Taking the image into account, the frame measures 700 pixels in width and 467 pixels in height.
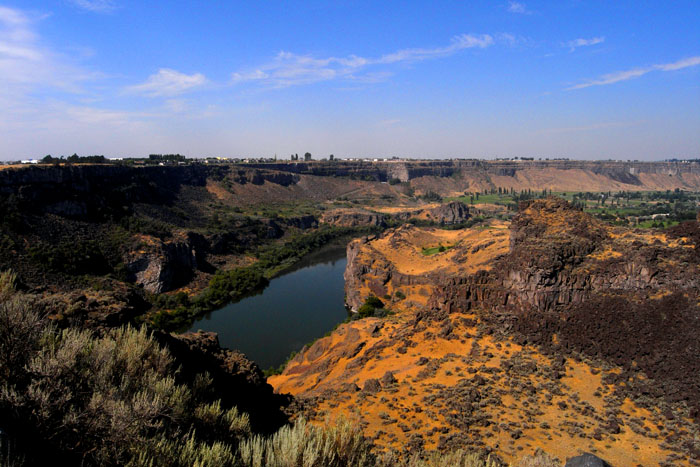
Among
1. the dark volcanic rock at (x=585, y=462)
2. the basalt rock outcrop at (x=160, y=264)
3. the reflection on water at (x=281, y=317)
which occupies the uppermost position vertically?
the dark volcanic rock at (x=585, y=462)

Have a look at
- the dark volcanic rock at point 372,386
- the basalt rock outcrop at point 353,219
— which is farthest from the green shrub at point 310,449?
the basalt rock outcrop at point 353,219

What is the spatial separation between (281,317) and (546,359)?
3417 cm

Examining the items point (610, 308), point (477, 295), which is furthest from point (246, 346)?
point (610, 308)

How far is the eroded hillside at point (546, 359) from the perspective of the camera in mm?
18125

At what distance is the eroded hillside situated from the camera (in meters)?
18.1

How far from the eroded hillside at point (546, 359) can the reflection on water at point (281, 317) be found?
364 inches

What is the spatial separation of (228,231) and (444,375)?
229 ft

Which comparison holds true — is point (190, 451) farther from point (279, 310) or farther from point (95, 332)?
point (279, 310)

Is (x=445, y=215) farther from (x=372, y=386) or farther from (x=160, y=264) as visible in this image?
(x=372, y=386)

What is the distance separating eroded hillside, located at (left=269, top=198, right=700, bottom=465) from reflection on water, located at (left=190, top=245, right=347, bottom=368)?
9256 mm

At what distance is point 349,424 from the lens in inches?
441

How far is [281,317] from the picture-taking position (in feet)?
169

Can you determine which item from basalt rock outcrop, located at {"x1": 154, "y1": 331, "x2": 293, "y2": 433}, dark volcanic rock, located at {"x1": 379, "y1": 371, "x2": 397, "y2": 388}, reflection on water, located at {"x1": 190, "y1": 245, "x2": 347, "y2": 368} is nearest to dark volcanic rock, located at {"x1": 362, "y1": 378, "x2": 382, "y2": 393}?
dark volcanic rock, located at {"x1": 379, "y1": 371, "x2": 397, "y2": 388}

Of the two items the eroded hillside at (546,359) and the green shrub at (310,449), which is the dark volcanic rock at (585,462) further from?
the green shrub at (310,449)
